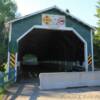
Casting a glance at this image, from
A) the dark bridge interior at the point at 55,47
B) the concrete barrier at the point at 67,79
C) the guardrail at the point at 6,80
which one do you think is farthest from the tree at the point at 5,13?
the concrete barrier at the point at 67,79

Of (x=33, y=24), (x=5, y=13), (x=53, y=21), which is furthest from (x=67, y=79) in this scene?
(x=5, y=13)

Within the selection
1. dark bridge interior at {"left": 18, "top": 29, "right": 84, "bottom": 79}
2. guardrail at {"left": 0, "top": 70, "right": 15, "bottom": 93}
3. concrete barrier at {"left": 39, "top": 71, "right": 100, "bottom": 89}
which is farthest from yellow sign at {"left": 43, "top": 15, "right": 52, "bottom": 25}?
concrete barrier at {"left": 39, "top": 71, "right": 100, "bottom": 89}

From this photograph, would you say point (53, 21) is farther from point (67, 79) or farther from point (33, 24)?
point (67, 79)

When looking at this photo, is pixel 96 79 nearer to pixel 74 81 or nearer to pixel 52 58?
pixel 74 81

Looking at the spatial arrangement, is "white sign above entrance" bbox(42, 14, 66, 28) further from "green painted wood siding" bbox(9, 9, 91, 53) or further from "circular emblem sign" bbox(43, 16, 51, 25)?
"green painted wood siding" bbox(9, 9, 91, 53)

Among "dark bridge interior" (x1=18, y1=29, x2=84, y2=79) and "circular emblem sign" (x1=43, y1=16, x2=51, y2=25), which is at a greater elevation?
"circular emblem sign" (x1=43, y1=16, x2=51, y2=25)

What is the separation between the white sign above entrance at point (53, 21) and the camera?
1933 centimetres

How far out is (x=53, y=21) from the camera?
63.8 ft

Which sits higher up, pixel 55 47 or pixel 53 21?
pixel 53 21

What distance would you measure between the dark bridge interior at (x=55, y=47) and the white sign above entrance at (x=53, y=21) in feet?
7.67

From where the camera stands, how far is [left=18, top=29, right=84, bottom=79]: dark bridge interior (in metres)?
24.3

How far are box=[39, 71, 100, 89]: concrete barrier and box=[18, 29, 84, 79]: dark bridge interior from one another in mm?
6658

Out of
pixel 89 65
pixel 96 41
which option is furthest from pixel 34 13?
pixel 96 41

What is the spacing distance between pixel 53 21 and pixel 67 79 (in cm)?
563
